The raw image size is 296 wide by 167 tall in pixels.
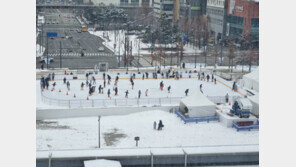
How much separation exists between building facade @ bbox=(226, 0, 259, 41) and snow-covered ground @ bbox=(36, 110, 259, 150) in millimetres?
30139

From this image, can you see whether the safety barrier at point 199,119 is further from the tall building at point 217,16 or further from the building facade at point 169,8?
the building facade at point 169,8

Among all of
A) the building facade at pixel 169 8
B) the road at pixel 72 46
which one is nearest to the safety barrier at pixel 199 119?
the road at pixel 72 46

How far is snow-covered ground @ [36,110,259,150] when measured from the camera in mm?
15477

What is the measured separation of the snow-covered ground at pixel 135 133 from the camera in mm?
15477

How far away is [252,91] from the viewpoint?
2389 cm

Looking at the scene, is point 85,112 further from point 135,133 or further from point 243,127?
point 243,127

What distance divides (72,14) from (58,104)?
219 feet

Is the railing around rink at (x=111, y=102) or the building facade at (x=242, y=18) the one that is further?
the building facade at (x=242, y=18)

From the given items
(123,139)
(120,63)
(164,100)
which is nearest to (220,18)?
(120,63)

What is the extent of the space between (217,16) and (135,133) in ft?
132

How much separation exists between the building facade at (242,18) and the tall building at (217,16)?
102cm

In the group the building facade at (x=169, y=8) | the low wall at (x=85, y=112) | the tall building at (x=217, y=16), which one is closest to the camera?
the low wall at (x=85, y=112)

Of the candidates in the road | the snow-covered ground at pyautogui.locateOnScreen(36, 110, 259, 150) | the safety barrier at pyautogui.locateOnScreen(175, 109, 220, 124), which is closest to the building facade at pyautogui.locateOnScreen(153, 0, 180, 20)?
the road

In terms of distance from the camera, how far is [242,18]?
47875 millimetres
